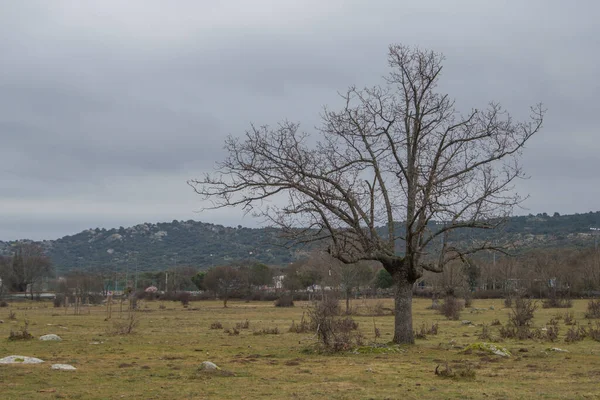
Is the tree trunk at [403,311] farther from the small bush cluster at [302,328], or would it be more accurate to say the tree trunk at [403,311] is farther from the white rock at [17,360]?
the white rock at [17,360]

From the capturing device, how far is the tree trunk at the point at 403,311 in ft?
65.1

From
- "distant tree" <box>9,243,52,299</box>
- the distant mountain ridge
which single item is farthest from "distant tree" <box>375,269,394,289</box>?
"distant tree" <box>9,243,52,299</box>

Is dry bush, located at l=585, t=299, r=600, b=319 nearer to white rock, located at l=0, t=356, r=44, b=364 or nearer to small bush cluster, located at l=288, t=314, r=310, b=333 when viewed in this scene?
small bush cluster, located at l=288, t=314, r=310, b=333

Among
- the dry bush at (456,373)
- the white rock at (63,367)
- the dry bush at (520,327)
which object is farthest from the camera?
the dry bush at (520,327)

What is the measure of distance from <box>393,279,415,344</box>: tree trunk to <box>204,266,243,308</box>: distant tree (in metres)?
57.7

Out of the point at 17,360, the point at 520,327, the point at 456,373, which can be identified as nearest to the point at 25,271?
the point at 520,327

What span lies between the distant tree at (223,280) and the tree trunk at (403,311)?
57715 mm

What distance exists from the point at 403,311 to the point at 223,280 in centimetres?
5838

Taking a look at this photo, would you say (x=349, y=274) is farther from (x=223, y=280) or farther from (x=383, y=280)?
(x=383, y=280)

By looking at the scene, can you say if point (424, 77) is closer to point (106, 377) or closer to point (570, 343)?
point (570, 343)

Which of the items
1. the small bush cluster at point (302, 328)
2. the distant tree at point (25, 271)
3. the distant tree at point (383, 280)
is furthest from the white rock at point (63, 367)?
the distant tree at point (25, 271)

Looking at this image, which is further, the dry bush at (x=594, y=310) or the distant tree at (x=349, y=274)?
the distant tree at (x=349, y=274)

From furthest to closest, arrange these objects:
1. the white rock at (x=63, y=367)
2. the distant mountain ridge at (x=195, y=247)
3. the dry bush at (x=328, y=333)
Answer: the distant mountain ridge at (x=195, y=247)
the dry bush at (x=328, y=333)
the white rock at (x=63, y=367)

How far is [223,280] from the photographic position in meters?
76.9
